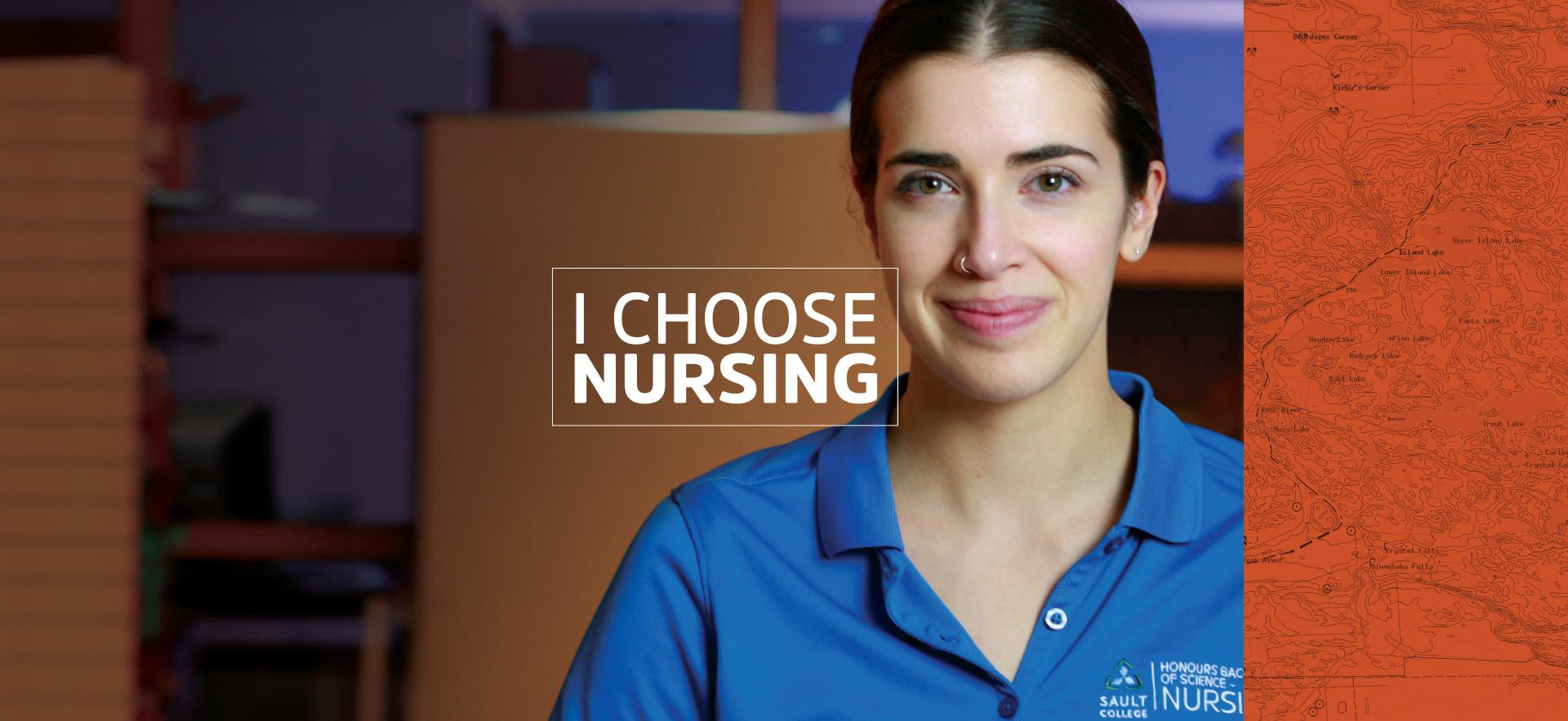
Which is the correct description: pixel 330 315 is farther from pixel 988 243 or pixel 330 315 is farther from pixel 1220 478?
pixel 1220 478

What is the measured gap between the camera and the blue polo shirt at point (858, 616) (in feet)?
3.45

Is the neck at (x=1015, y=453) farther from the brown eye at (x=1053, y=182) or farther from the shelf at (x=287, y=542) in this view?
the shelf at (x=287, y=542)

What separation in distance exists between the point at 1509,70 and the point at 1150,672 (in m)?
0.85

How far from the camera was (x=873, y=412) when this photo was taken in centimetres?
115

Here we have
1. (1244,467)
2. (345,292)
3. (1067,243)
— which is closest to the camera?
(1067,243)

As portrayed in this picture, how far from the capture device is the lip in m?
1.07

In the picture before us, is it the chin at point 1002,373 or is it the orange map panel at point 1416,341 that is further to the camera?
the orange map panel at point 1416,341

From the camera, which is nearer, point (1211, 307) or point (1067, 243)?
point (1067, 243)

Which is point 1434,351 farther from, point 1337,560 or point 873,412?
point 873,412

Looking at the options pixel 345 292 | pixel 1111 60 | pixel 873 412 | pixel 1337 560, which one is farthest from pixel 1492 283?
pixel 345 292

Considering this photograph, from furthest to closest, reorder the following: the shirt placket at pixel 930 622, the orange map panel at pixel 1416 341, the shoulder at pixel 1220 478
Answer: the orange map panel at pixel 1416 341
the shoulder at pixel 1220 478
the shirt placket at pixel 930 622

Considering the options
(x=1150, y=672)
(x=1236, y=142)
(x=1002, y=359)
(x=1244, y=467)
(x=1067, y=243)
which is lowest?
(x=1150, y=672)

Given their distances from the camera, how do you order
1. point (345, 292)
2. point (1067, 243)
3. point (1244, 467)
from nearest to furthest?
point (1067, 243) < point (1244, 467) < point (345, 292)

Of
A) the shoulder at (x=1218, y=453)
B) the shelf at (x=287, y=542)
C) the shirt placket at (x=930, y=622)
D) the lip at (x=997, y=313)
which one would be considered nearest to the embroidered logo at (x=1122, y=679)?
the shirt placket at (x=930, y=622)
